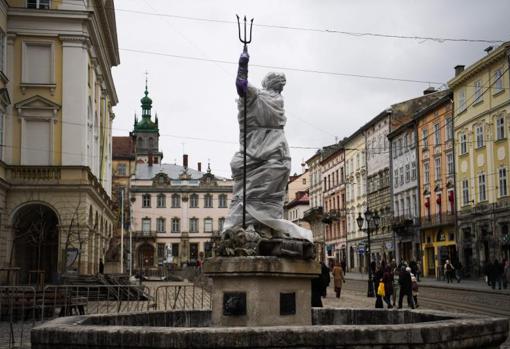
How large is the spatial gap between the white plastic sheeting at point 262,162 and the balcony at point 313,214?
259 feet

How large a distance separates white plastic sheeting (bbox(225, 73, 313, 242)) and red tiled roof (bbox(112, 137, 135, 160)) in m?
105

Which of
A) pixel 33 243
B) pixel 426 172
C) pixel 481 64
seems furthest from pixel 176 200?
pixel 33 243

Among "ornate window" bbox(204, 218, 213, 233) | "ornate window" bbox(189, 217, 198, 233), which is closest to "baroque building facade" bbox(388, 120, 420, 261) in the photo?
"ornate window" bbox(204, 218, 213, 233)

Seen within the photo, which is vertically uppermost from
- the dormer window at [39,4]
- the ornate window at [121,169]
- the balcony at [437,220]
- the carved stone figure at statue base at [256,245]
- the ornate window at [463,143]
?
the ornate window at [121,169]

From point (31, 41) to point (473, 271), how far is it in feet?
100

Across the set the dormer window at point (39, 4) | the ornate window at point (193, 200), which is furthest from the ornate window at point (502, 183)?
the ornate window at point (193, 200)

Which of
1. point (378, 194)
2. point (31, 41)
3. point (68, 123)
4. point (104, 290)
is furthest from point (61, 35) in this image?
point (378, 194)

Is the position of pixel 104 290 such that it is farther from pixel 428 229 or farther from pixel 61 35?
pixel 428 229

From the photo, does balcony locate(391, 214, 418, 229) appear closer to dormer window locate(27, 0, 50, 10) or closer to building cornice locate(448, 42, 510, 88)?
building cornice locate(448, 42, 510, 88)

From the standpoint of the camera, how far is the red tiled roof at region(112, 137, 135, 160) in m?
115

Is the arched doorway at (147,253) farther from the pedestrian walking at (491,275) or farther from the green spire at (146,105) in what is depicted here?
the pedestrian walking at (491,275)

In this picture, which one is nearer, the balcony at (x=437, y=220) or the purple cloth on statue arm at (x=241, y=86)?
the purple cloth on statue arm at (x=241, y=86)

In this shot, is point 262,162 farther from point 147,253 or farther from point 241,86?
point 147,253

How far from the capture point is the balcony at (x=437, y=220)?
50344mm
